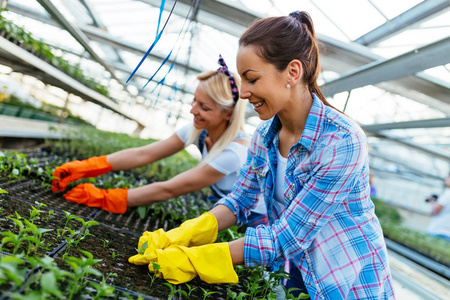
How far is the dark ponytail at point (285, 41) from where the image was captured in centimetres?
133

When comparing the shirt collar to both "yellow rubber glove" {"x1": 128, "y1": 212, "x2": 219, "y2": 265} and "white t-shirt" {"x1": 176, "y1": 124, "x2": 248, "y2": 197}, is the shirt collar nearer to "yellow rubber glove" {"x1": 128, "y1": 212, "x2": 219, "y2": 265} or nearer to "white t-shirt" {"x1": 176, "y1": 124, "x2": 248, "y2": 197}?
"yellow rubber glove" {"x1": 128, "y1": 212, "x2": 219, "y2": 265}

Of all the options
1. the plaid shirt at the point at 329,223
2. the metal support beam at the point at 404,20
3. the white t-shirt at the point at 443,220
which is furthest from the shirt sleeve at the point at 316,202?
the white t-shirt at the point at 443,220

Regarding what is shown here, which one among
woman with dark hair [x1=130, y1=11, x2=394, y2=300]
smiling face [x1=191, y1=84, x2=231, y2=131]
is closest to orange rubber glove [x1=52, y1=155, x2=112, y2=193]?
Result: smiling face [x1=191, y1=84, x2=231, y2=131]

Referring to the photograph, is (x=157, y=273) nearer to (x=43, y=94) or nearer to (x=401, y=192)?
(x=43, y=94)

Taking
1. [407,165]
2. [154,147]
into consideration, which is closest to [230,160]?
[154,147]

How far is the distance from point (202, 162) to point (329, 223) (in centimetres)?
114

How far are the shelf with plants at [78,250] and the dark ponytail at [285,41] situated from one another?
0.84 meters

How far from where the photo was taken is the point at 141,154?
2455 mm

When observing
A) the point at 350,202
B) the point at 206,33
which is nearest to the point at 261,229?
the point at 350,202

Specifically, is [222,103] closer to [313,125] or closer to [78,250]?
[313,125]

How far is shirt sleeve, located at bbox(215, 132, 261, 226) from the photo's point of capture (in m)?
1.72

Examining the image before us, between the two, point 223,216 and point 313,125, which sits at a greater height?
point 313,125

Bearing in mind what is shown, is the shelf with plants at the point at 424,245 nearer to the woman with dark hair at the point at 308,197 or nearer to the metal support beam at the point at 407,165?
the woman with dark hair at the point at 308,197

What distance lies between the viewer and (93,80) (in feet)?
17.7
